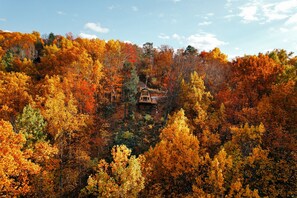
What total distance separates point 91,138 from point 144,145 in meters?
9.38

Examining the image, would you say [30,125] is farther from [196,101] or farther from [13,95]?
[196,101]

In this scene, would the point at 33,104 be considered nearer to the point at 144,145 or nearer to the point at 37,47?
the point at 144,145

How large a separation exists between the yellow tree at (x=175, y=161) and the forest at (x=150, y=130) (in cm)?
12

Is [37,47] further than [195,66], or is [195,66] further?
[37,47]

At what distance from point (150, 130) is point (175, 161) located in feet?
62.1

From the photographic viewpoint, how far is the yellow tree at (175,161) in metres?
29.7

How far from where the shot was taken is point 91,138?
45.9 m

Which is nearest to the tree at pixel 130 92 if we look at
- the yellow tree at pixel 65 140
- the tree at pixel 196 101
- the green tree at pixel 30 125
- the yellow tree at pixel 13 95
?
the tree at pixel 196 101

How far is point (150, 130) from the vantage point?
1930 inches

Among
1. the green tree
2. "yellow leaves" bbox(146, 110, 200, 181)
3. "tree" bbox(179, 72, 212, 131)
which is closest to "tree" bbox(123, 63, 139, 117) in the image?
"tree" bbox(179, 72, 212, 131)

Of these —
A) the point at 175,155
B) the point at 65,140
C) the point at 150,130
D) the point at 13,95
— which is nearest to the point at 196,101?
the point at 150,130

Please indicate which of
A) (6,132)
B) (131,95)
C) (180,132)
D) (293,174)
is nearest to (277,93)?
(293,174)

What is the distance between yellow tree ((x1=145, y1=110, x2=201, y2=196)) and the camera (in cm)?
2972

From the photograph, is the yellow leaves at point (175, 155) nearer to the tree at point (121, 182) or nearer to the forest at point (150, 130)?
the forest at point (150, 130)
